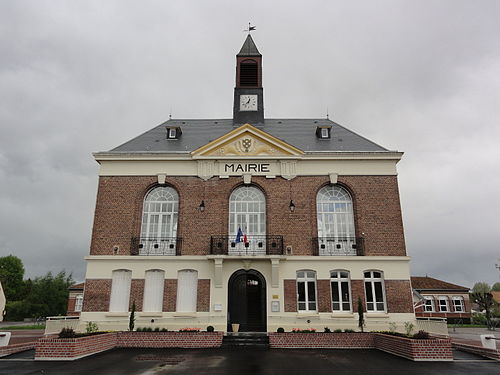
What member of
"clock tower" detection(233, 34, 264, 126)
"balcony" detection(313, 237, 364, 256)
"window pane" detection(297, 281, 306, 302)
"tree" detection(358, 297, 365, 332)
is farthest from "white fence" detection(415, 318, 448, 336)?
"clock tower" detection(233, 34, 264, 126)

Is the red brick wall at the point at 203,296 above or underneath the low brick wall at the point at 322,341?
above

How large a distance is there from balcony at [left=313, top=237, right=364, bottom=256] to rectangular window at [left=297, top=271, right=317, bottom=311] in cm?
129

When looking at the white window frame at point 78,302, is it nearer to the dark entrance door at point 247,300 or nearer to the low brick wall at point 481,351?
the dark entrance door at point 247,300

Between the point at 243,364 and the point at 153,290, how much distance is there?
8710 millimetres

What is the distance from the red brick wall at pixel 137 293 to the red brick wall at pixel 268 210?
1.80 metres

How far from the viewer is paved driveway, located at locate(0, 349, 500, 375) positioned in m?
10.0

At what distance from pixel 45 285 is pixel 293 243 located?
28.1 metres

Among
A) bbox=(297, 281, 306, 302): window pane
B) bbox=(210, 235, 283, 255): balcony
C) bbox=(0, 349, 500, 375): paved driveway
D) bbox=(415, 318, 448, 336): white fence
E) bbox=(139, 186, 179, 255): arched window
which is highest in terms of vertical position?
bbox=(139, 186, 179, 255): arched window

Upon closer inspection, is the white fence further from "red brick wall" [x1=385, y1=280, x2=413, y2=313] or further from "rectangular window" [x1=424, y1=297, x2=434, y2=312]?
"rectangular window" [x1=424, y1=297, x2=434, y2=312]

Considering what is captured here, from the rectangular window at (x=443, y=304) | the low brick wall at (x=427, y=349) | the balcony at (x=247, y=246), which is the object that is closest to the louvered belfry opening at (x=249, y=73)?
the balcony at (x=247, y=246)

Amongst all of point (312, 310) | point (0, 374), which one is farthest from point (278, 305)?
point (0, 374)

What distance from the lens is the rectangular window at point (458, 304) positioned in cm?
3556

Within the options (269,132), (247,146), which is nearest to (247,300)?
(247,146)

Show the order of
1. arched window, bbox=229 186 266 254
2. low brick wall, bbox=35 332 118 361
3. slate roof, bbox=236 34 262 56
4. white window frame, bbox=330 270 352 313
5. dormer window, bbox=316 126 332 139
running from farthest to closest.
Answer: slate roof, bbox=236 34 262 56, dormer window, bbox=316 126 332 139, arched window, bbox=229 186 266 254, white window frame, bbox=330 270 352 313, low brick wall, bbox=35 332 118 361
